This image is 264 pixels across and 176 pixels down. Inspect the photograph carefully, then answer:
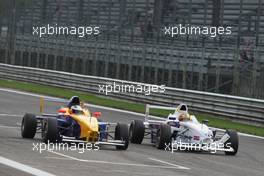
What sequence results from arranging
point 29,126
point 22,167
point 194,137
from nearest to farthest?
1. point 22,167
2. point 29,126
3. point 194,137

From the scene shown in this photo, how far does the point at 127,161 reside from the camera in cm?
1596

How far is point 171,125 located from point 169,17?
55.9 feet

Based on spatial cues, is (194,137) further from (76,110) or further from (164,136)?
(76,110)

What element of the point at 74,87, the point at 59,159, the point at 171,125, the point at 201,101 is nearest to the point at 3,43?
the point at 74,87

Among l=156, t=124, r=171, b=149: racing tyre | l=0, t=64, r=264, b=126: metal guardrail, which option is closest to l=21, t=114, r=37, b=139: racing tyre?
l=156, t=124, r=171, b=149: racing tyre

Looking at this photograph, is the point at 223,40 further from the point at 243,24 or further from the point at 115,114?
the point at 115,114
